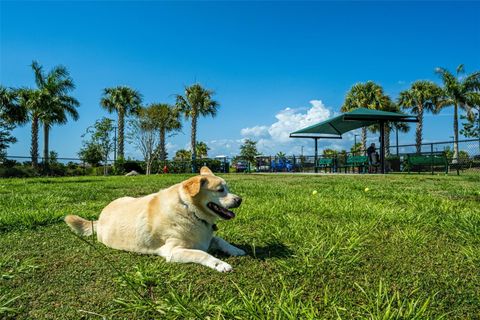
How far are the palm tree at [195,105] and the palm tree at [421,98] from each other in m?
25.5

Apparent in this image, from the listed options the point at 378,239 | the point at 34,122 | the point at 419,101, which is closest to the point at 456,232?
the point at 378,239

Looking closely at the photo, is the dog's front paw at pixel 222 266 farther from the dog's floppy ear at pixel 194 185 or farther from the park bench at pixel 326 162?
the park bench at pixel 326 162

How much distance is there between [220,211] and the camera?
2662 millimetres

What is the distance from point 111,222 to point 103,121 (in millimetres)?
39820

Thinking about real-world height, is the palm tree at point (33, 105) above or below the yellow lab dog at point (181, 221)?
above

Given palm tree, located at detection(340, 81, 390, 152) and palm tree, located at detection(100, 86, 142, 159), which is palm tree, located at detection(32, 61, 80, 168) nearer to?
palm tree, located at detection(100, 86, 142, 159)

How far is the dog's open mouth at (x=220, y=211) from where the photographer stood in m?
2.65

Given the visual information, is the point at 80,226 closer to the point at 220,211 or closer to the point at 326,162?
the point at 220,211

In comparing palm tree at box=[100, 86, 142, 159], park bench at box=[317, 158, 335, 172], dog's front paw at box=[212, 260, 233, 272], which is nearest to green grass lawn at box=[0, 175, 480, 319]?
dog's front paw at box=[212, 260, 233, 272]

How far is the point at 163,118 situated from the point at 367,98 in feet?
81.2

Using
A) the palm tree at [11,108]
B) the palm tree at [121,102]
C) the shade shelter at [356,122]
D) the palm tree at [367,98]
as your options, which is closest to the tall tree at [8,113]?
the palm tree at [11,108]

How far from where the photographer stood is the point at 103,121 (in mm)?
39344

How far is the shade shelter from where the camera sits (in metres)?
16.7

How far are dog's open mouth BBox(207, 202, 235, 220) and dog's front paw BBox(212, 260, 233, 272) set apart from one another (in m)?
0.43
